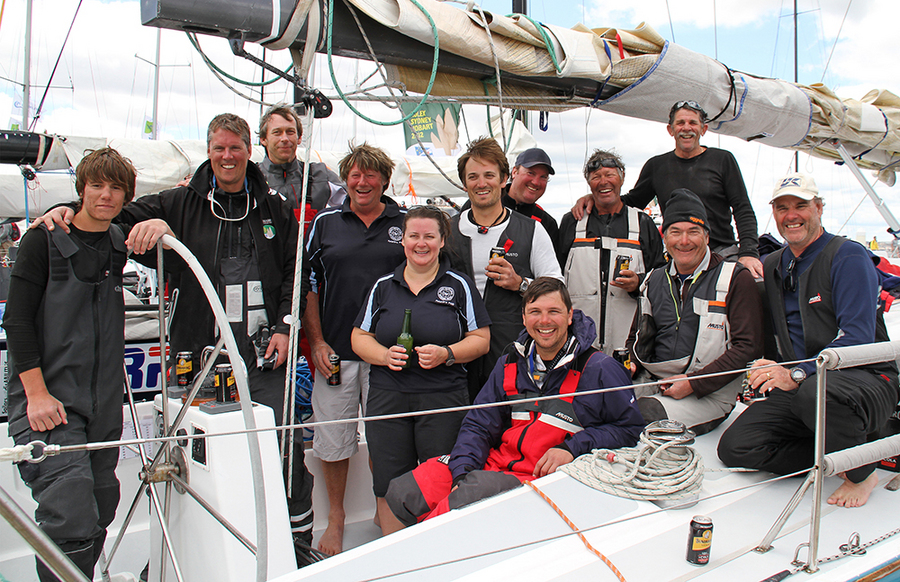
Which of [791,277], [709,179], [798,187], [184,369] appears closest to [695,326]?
[791,277]

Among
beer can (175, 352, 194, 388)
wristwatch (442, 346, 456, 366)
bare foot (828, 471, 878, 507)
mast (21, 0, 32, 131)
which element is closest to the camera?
bare foot (828, 471, 878, 507)

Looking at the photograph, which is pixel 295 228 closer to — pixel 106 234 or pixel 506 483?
pixel 106 234

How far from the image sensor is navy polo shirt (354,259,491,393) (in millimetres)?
2535

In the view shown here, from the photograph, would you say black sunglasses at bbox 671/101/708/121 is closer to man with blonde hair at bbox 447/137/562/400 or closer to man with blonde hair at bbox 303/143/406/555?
man with blonde hair at bbox 447/137/562/400

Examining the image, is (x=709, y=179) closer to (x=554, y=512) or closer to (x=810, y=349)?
(x=810, y=349)

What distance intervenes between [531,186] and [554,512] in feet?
6.43

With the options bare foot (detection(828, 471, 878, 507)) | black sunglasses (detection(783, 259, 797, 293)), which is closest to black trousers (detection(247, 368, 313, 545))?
bare foot (detection(828, 471, 878, 507))

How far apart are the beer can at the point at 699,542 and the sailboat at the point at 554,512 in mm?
23

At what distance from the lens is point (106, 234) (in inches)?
90.3

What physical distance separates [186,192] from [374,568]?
1758 millimetres

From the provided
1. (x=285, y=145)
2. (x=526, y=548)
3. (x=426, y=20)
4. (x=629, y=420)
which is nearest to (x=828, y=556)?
(x=629, y=420)

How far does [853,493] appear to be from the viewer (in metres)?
2.23

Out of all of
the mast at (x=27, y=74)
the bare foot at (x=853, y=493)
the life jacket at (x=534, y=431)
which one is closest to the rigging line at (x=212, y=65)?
the life jacket at (x=534, y=431)

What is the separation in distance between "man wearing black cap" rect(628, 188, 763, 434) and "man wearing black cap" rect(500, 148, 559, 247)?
A: 761 millimetres
